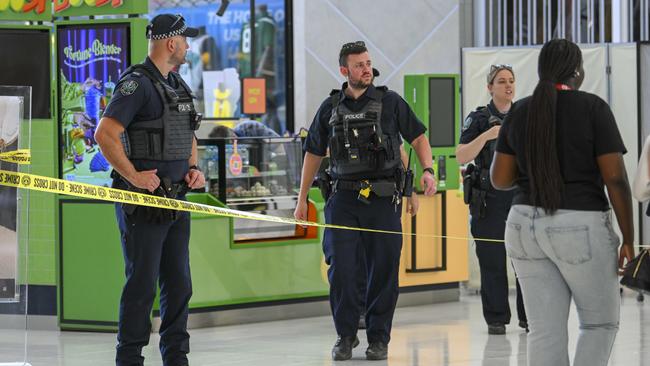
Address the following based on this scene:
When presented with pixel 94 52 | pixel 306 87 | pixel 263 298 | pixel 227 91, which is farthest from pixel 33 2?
pixel 227 91

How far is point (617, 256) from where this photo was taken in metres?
4.11

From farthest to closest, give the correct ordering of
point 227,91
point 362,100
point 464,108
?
point 227,91, point 464,108, point 362,100

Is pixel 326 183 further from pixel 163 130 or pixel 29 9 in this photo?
pixel 29 9

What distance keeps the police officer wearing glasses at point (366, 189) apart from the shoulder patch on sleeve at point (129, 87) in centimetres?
139

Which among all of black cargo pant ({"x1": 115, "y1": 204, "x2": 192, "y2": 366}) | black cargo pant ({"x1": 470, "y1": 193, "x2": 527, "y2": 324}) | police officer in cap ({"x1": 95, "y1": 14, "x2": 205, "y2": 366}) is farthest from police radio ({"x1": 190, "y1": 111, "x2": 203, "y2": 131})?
black cargo pant ({"x1": 470, "y1": 193, "x2": 527, "y2": 324})

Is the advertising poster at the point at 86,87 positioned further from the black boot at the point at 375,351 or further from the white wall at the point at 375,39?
the white wall at the point at 375,39

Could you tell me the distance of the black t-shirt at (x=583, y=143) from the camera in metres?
4.07

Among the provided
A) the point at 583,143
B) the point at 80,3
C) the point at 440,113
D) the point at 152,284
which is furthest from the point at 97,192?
the point at 440,113

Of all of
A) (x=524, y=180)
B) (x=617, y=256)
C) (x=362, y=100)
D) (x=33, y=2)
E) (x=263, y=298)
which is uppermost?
(x=33, y=2)

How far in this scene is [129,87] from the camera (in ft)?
17.0

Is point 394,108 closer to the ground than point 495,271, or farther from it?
farther from it

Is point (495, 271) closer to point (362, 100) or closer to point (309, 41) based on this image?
point (362, 100)

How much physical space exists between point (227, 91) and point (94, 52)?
212 inches

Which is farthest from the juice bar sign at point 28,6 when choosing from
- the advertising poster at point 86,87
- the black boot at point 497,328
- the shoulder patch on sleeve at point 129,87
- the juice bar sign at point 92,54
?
the black boot at point 497,328
